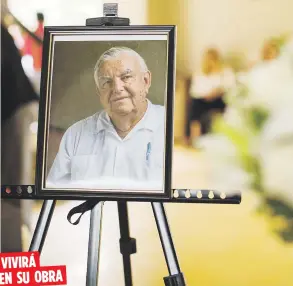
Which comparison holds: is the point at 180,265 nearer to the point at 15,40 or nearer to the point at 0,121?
the point at 0,121

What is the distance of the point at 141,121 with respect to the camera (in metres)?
1.33

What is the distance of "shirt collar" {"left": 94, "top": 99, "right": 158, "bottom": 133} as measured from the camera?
132 cm

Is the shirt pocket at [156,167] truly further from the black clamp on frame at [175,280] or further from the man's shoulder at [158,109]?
the black clamp on frame at [175,280]

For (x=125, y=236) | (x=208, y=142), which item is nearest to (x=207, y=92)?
(x=208, y=142)

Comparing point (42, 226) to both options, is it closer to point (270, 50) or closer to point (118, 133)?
point (118, 133)

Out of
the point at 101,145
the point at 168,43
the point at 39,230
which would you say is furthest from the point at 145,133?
the point at 39,230

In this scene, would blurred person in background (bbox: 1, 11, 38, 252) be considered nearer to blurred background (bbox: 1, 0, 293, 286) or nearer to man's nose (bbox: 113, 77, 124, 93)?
blurred background (bbox: 1, 0, 293, 286)

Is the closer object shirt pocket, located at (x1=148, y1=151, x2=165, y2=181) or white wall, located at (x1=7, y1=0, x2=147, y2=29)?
shirt pocket, located at (x1=148, y1=151, x2=165, y2=181)

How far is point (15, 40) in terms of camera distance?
1536mm

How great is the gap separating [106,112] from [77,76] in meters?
0.14

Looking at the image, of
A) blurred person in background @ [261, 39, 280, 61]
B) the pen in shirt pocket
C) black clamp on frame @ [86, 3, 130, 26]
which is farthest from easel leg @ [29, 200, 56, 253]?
blurred person in background @ [261, 39, 280, 61]

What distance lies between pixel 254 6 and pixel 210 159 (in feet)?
1.51

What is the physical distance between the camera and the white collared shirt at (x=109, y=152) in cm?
131

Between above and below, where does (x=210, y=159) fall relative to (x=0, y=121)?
below
